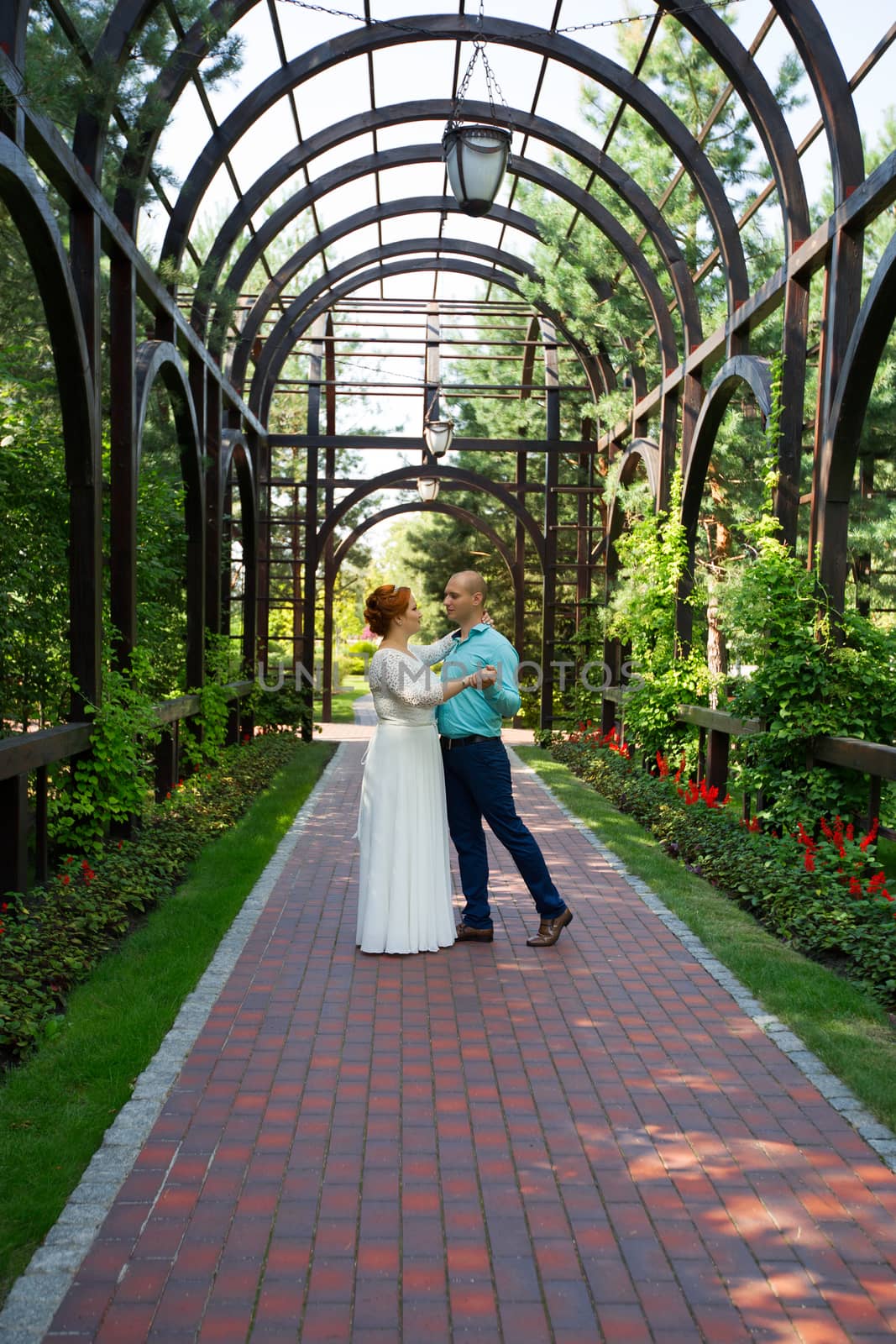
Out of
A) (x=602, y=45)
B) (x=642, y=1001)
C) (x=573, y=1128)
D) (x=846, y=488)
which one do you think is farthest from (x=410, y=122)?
(x=573, y=1128)

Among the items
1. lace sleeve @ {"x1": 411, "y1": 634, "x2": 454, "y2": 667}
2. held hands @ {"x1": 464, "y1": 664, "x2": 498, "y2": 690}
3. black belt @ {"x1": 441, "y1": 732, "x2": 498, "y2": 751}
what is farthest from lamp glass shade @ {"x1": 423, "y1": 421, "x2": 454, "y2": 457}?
held hands @ {"x1": 464, "y1": 664, "x2": 498, "y2": 690}

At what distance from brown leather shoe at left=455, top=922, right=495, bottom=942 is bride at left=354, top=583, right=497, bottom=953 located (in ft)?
0.50

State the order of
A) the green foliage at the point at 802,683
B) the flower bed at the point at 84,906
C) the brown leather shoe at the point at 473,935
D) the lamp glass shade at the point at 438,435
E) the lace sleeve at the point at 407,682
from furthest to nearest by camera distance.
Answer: the lamp glass shade at the point at 438,435, the green foliage at the point at 802,683, the brown leather shoe at the point at 473,935, the lace sleeve at the point at 407,682, the flower bed at the point at 84,906

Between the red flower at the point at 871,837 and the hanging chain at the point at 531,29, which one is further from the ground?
the hanging chain at the point at 531,29

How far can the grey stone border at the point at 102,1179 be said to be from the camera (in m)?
2.69

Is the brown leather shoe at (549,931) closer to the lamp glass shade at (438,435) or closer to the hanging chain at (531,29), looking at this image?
the hanging chain at (531,29)

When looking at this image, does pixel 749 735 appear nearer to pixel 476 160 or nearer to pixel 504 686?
pixel 504 686

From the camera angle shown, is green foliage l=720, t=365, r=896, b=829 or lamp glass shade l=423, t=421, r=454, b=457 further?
lamp glass shade l=423, t=421, r=454, b=457

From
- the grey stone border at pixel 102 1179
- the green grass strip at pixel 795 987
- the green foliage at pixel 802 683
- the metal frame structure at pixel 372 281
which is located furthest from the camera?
the green foliage at pixel 802 683

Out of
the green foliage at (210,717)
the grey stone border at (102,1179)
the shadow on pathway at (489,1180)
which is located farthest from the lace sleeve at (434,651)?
the green foliage at (210,717)

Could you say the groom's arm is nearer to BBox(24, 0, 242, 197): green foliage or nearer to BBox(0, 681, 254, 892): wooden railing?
BBox(0, 681, 254, 892): wooden railing

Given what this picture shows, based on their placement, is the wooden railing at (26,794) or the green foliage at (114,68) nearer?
the green foliage at (114,68)

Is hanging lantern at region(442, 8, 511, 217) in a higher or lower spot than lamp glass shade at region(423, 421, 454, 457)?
higher

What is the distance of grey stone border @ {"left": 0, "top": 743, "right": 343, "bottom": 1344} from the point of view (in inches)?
106
